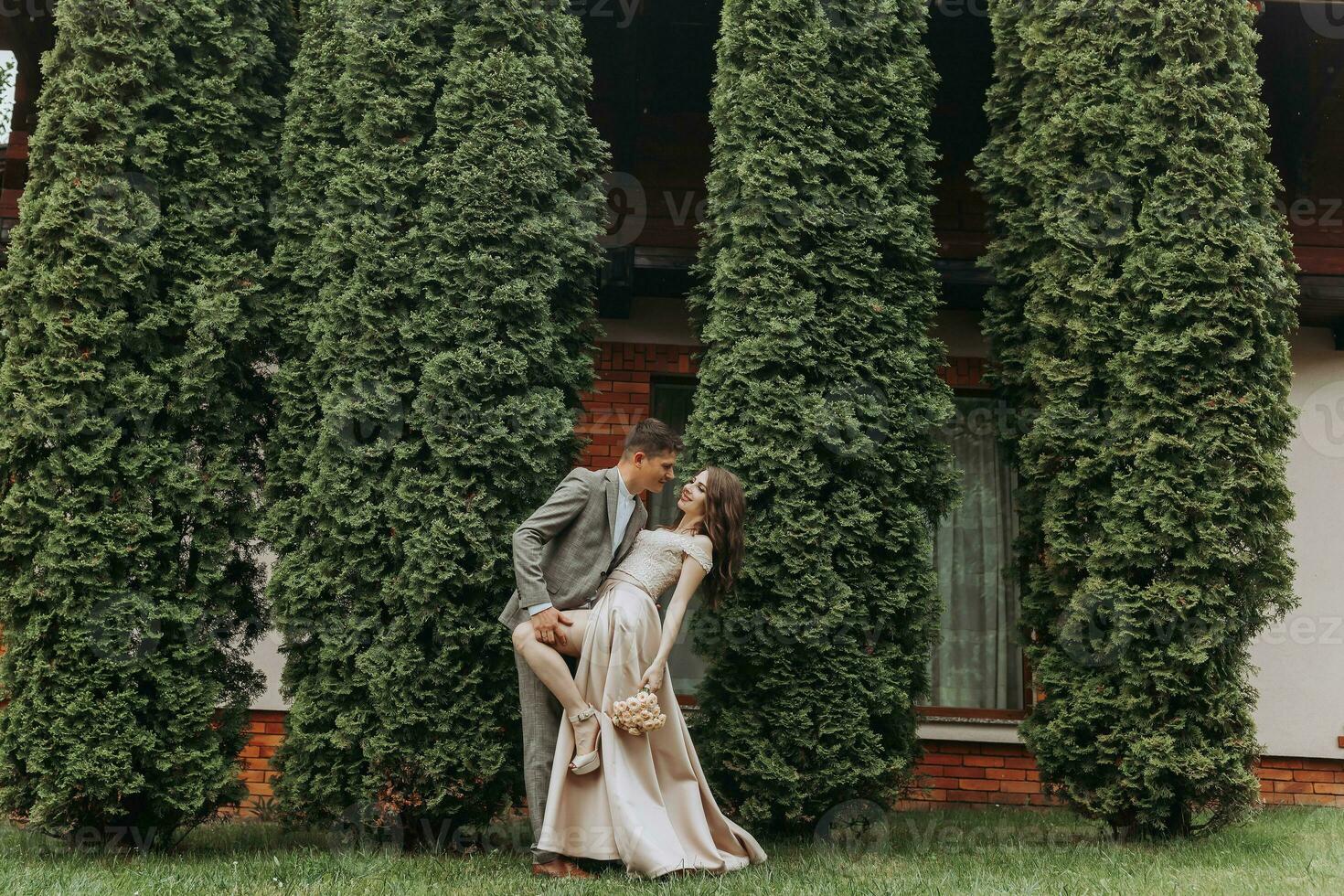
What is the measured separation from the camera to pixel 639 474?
5.25 meters

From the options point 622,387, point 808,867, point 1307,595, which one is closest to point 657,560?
point 808,867

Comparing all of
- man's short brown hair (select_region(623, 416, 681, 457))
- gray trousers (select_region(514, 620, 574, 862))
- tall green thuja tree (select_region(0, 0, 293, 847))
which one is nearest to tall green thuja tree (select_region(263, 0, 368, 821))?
tall green thuja tree (select_region(0, 0, 293, 847))

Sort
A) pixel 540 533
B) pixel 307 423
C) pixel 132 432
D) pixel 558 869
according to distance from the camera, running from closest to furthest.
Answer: pixel 558 869
pixel 540 533
pixel 132 432
pixel 307 423

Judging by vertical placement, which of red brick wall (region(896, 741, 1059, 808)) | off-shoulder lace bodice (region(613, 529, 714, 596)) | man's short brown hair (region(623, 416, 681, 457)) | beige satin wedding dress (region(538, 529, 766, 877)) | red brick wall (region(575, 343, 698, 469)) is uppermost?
red brick wall (region(575, 343, 698, 469))

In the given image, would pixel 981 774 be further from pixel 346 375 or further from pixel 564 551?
pixel 346 375

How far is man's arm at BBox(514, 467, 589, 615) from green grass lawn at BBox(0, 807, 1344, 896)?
127 cm

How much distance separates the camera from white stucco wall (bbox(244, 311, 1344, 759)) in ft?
25.8

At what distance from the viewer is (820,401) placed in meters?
5.80

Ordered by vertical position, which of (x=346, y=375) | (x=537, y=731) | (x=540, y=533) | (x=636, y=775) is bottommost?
(x=636, y=775)

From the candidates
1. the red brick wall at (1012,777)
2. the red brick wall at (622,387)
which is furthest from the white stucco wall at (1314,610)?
A: the red brick wall at (622,387)

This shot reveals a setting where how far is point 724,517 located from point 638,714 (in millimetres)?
1084

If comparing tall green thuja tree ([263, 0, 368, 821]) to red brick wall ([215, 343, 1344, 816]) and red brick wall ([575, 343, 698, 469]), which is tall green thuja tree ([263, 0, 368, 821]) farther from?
red brick wall ([575, 343, 698, 469])

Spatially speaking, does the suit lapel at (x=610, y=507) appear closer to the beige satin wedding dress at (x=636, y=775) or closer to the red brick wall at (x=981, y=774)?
the beige satin wedding dress at (x=636, y=775)

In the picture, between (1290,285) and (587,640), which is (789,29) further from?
(587,640)
